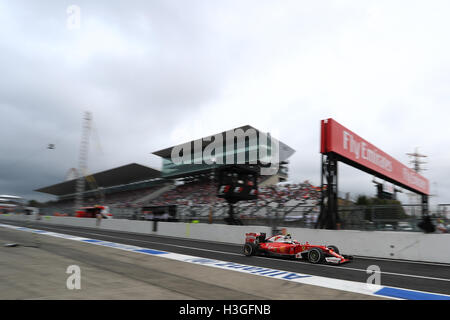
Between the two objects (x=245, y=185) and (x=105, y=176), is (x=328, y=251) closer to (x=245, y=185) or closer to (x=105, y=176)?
(x=245, y=185)

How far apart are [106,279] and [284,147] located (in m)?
38.3

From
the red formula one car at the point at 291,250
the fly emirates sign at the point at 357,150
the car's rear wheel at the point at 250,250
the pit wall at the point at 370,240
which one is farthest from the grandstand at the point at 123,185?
the fly emirates sign at the point at 357,150

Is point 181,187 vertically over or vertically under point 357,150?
under

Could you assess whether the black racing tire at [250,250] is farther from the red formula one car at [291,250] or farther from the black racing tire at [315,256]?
the black racing tire at [315,256]

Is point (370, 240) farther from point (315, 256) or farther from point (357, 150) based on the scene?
point (357, 150)

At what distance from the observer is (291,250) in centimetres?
1027

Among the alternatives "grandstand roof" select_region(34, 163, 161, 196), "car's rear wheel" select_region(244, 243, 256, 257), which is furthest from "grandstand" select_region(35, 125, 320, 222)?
"car's rear wheel" select_region(244, 243, 256, 257)

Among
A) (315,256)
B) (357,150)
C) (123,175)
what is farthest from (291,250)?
(123,175)

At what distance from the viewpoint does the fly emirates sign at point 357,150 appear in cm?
1259

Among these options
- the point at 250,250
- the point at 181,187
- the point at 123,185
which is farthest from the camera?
the point at 123,185

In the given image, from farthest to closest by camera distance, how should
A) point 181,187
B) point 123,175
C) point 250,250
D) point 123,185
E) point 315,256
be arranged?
1. point 123,185
2. point 123,175
3. point 181,187
4. point 250,250
5. point 315,256

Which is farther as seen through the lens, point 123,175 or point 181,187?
point 123,175

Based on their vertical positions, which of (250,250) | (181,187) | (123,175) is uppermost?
(123,175)
